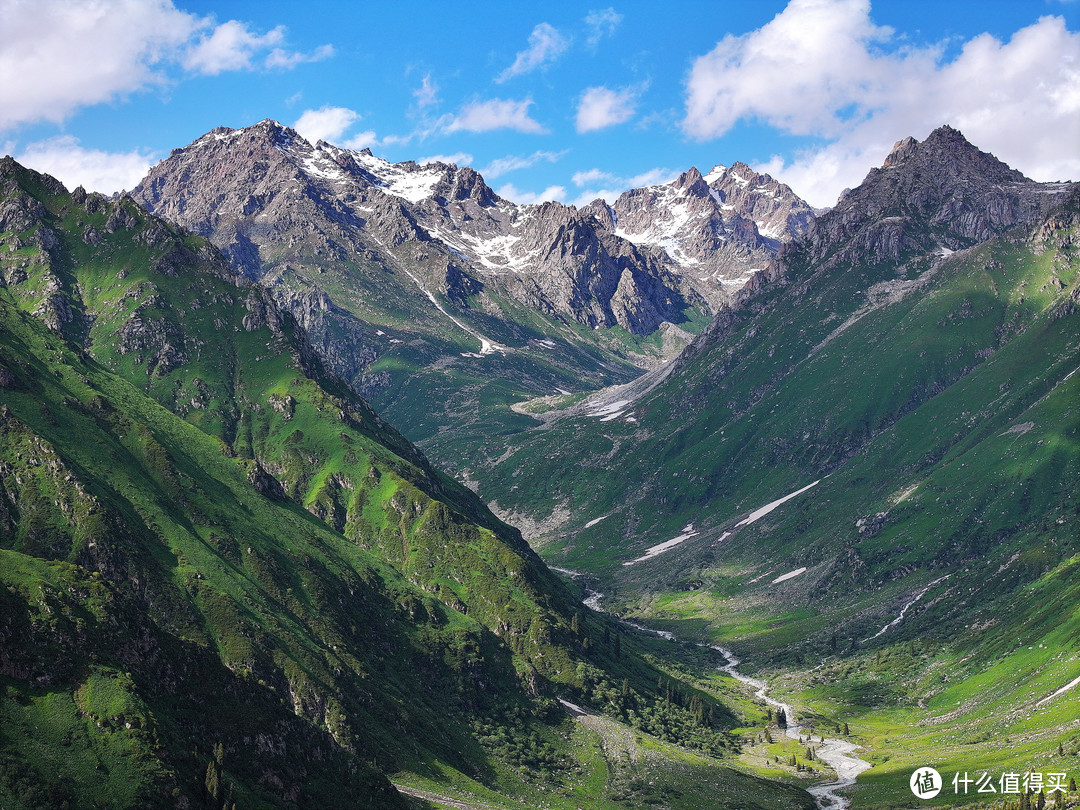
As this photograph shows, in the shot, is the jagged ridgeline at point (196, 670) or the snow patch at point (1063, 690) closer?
the jagged ridgeline at point (196, 670)

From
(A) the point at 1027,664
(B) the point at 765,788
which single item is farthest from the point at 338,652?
(A) the point at 1027,664

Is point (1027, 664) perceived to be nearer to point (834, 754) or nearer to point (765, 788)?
point (834, 754)

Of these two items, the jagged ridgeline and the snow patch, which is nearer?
the jagged ridgeline

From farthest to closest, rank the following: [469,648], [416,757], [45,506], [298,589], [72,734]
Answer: [469,648], [298,589], [45,506], [416,757], [72,734]

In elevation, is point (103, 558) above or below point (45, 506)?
below

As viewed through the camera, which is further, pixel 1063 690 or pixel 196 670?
pixel 1063 690

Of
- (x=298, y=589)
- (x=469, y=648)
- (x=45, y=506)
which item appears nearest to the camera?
A: (x=45, y=506)

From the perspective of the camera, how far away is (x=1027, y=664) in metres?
190

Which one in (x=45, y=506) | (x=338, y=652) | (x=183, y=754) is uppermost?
(x=45, y=506)

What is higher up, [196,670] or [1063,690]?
[196,670]

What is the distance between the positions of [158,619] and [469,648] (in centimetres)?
7079

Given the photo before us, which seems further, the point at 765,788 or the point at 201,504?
the point at 201,504

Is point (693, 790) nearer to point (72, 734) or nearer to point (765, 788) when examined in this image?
point (765, 788)

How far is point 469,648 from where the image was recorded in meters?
198
